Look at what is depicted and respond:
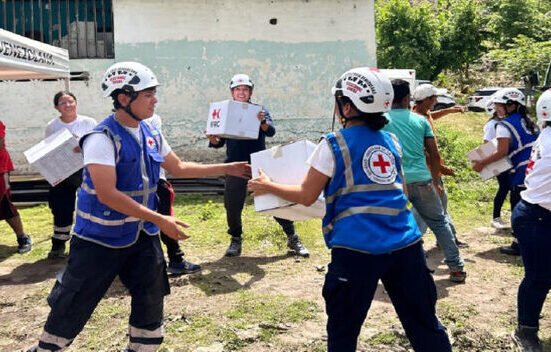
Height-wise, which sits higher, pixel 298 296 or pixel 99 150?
pixel 99 150

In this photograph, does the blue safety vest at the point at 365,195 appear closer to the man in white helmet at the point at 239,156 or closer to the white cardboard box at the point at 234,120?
the white cardboard box at the point at 234,120

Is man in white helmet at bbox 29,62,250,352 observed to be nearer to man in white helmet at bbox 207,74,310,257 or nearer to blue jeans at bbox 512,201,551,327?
blue jeans at bbox 512,201,551,327

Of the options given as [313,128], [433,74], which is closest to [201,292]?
[313,128]

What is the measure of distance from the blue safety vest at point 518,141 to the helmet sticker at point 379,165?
380cm

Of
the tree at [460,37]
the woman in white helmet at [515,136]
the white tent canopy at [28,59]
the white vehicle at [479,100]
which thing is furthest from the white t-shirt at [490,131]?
the tree at [460,37]

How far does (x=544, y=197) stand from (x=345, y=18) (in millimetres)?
9538

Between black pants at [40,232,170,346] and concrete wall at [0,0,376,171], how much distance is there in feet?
29.9

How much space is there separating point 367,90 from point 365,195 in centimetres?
54

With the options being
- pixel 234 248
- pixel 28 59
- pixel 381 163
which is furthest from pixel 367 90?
pixel 28 59

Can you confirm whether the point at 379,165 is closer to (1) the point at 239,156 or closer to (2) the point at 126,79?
(2) the point at 126,79

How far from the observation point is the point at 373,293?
2.97 metres

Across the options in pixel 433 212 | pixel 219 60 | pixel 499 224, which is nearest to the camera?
pixel 433 212

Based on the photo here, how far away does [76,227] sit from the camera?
10.8ft

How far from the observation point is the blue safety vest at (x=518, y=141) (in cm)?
620
